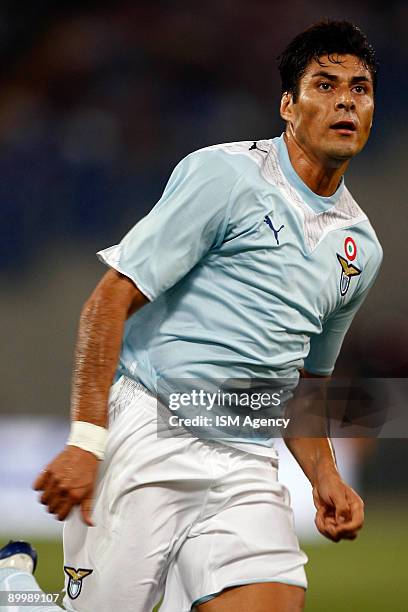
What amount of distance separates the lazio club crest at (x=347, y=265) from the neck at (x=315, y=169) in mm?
145

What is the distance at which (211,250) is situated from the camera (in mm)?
2309

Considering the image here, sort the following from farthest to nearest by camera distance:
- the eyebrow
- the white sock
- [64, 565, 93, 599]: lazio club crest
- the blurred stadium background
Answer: the blurred stadium background, the eyebrow, the white sock, [64, 565, 93, 599]: lazio club crest

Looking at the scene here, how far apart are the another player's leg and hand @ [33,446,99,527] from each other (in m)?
0.50

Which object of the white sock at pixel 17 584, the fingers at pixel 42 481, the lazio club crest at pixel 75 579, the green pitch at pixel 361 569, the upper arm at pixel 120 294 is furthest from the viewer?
the green pitch at pixel 361 569

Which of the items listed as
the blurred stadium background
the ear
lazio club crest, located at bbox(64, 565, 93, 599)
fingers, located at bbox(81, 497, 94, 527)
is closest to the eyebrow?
the ear

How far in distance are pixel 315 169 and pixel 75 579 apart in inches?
46.3

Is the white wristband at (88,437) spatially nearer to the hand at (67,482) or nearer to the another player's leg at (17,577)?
the hand at (67,482)

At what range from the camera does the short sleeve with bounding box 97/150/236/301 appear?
7.10 feet

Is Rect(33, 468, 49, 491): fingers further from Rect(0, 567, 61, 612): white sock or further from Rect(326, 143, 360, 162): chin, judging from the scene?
Rect(326, 143, 360, 162): chin

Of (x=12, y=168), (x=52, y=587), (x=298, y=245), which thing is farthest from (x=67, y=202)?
(x=298, y=245)

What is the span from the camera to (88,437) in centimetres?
202

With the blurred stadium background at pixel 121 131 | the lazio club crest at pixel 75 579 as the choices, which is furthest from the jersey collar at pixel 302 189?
the blurred stadium background at pixel 121 131

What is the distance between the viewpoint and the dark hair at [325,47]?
8.37 ft

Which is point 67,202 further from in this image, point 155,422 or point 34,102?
point 155,422
